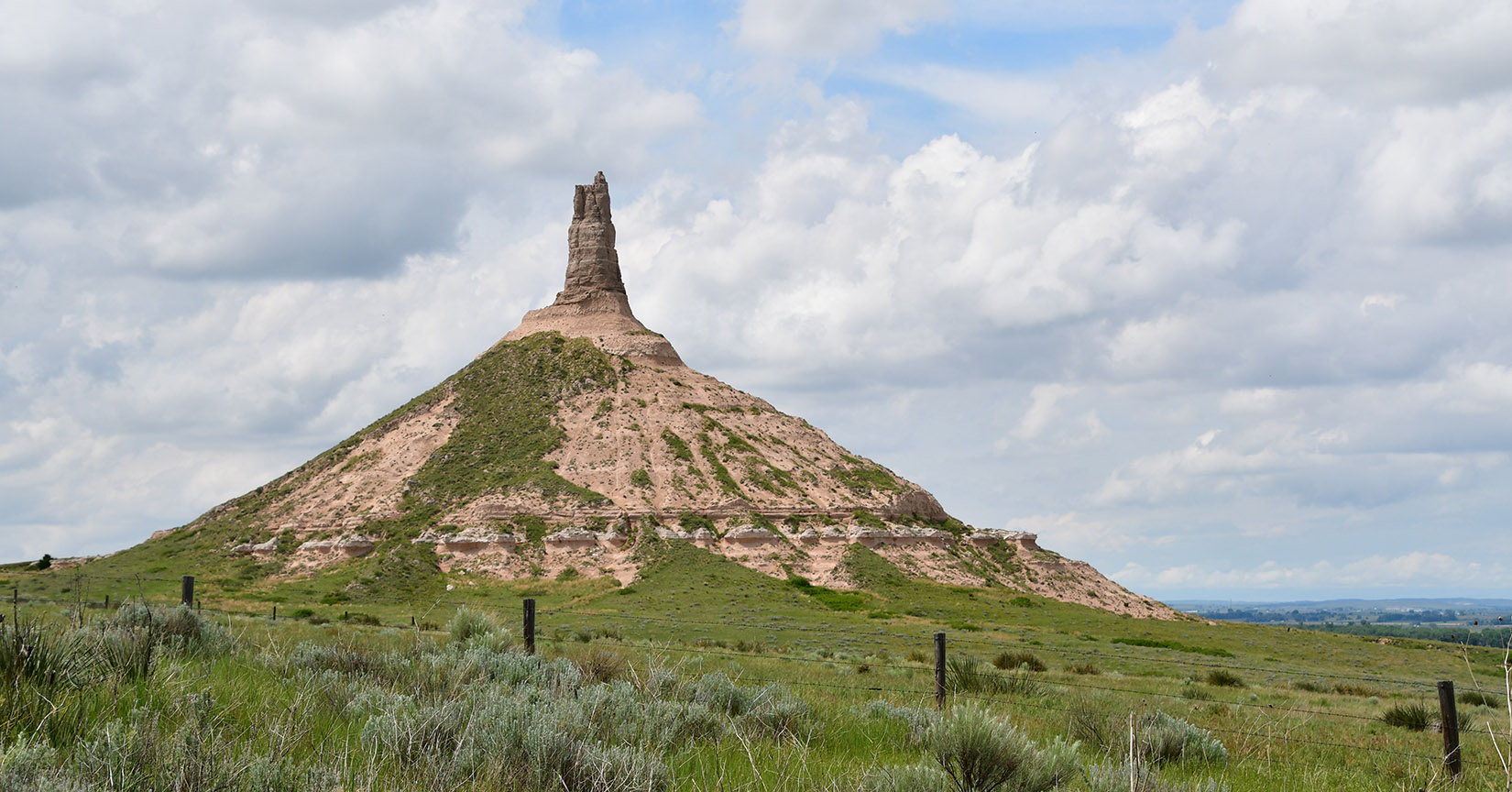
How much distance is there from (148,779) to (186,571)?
7252cm

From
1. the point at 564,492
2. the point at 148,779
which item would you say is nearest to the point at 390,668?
the point at 148,779

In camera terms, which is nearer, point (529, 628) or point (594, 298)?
point (529, 628)

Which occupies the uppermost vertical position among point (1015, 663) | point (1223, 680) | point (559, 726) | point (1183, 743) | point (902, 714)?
point (559, 726)

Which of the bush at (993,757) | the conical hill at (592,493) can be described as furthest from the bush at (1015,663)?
the conical hill at (592,493)

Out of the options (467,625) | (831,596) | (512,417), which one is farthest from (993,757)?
(512,417)

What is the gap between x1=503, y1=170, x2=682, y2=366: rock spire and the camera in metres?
98.6

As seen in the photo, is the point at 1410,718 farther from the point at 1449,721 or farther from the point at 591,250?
the point at 591,250

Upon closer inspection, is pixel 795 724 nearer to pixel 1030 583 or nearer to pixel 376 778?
pixel 376 778

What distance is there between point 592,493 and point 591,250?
34.2 metres

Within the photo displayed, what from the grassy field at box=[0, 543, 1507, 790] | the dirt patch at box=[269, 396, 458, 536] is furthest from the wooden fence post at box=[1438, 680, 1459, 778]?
the dirt patch at box=[269, 396, 458, 536]

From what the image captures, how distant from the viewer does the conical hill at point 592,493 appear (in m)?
70.1

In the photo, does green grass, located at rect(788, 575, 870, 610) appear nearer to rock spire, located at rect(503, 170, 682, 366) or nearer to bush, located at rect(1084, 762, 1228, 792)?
rock spire, located at rect(503, 170, 682, 366)

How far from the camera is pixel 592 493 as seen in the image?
76.9 metres

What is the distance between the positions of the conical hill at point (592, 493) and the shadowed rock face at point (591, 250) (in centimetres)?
44
